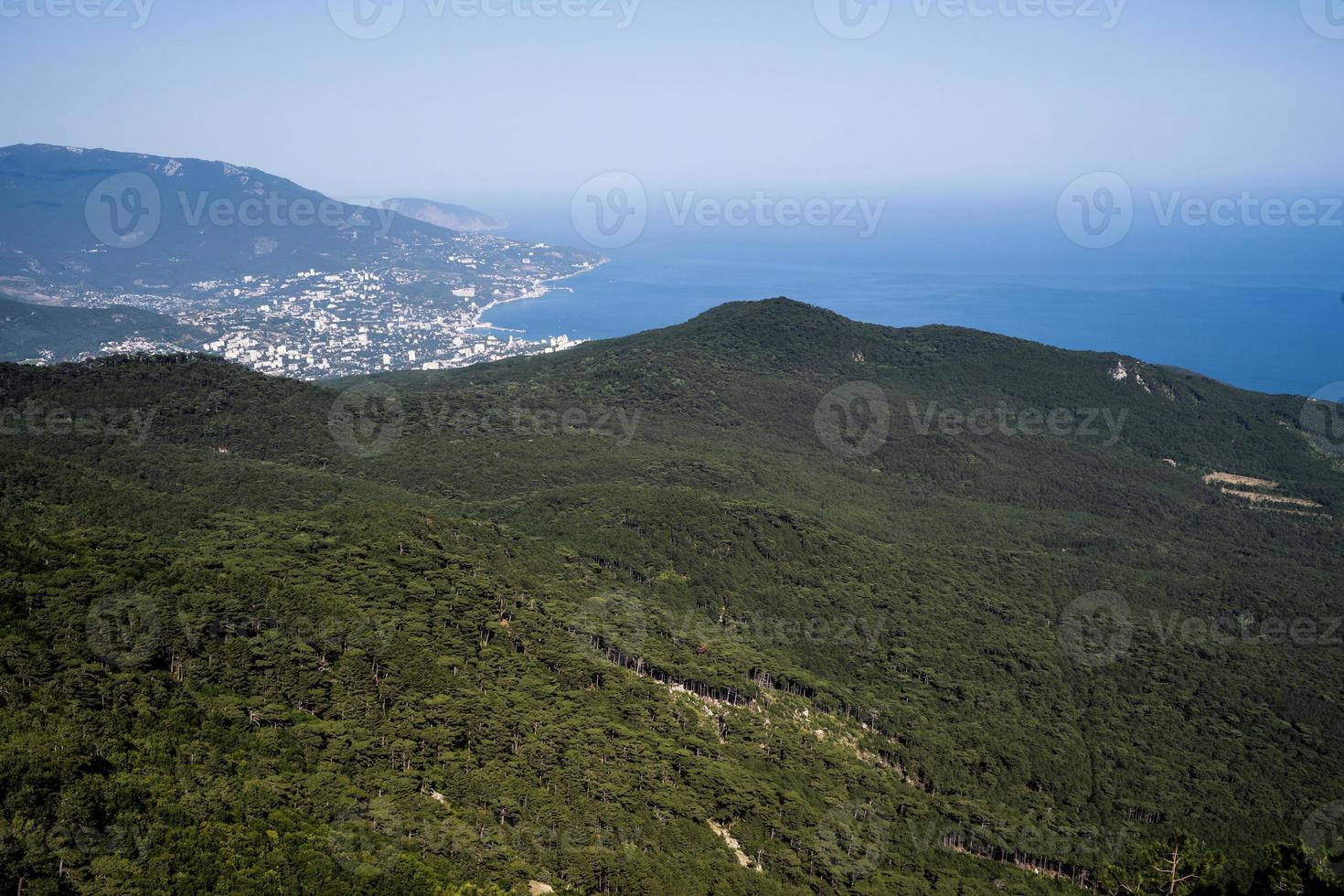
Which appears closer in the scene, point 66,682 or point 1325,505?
point 66,682

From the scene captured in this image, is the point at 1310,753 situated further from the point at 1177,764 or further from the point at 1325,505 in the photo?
the point at 1325,505

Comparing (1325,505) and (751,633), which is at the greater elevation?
(1325,505)

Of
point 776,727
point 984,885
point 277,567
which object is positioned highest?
point 277,567

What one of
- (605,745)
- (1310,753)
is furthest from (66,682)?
(1310,753)

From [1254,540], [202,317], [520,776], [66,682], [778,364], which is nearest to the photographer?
[66,682]

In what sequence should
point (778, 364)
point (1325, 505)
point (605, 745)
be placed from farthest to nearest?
point (778, 364) → point (1325, 505) → point (605, 745)

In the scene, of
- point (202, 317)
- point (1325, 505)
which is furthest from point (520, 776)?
point (202, 317)
